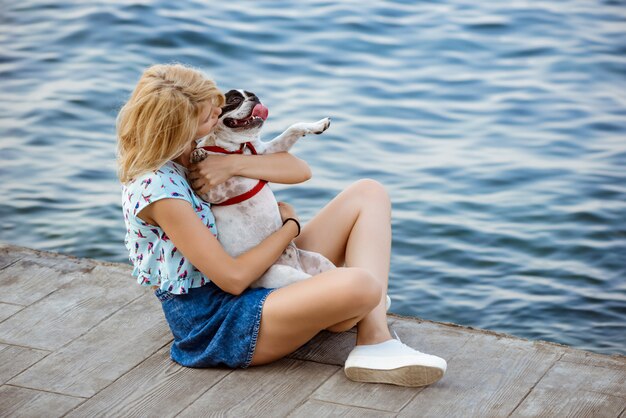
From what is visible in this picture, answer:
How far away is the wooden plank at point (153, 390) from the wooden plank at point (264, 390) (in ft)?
0.14

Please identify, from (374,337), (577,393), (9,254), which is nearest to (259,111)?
(374,337)

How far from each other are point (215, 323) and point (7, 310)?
854 millimetres

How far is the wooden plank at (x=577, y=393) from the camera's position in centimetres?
263

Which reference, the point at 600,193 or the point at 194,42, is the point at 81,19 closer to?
the point at 194,42

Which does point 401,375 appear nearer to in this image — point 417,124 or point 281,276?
point 281,276

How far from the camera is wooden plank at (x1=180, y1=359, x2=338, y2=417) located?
2.66m

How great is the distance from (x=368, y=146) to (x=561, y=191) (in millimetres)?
1175

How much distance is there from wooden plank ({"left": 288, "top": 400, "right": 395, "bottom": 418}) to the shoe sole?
13 centimetres

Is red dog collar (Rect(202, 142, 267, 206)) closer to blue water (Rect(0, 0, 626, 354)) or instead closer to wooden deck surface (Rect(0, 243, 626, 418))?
wooden deck surface (Rect(0, 243, 626, 418))

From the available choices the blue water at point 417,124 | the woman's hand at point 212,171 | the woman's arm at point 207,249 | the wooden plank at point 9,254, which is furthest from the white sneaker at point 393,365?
the blue water at point 417,124

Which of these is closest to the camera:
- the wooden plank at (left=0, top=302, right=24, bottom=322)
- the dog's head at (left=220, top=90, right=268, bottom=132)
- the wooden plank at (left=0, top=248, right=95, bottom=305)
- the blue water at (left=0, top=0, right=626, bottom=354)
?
the dog's head at (left=220, top=90, right=268, bottom=132)

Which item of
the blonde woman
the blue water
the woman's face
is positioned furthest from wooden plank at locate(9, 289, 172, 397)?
the blue water

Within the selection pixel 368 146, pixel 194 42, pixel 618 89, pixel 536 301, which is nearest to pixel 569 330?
pixel 536 301

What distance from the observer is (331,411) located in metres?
2.65
